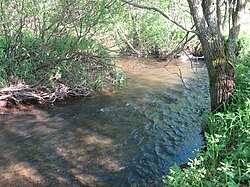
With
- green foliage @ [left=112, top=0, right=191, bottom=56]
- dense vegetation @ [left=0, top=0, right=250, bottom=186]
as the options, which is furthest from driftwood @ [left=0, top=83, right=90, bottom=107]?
green foliage @ [left=112, top=0, right=191, bottom=56]

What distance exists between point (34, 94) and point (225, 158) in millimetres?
5610

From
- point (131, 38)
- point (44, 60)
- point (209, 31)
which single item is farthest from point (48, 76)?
point (131, 38)

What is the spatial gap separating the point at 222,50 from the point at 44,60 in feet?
16.8

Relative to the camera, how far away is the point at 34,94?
743cm

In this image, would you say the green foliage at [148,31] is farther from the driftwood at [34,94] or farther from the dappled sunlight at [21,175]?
the dappled sunlight at [21,175]

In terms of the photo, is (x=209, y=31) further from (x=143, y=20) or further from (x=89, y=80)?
(x=143, y=20)

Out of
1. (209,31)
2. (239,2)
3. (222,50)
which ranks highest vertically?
(239,2)

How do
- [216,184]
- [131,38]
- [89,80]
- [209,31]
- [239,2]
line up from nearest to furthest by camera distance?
[216,184], [209,31], [239,2], [89,80], [131,38]

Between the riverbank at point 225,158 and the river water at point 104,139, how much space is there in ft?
3.00

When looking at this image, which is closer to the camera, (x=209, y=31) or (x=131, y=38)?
(x=209, y=31)

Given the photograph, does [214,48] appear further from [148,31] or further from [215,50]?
[148,31]

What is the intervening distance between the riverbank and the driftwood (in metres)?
4.65

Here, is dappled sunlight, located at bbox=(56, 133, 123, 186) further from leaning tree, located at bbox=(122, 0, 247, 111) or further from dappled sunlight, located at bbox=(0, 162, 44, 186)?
leaning tree, located at bbox=(122, 0, 247, 111)

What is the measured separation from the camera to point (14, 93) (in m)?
7.18
